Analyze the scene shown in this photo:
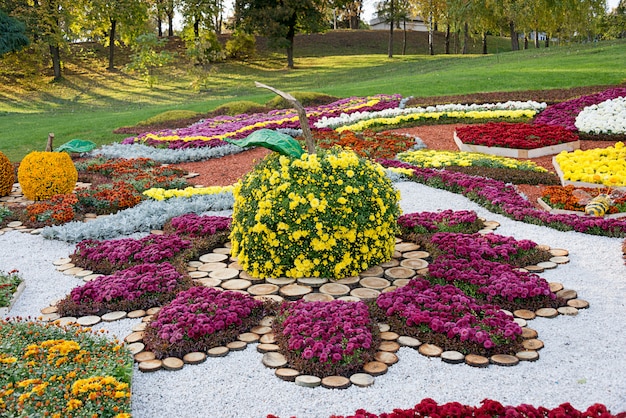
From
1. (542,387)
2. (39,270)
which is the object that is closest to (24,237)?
(39,270)

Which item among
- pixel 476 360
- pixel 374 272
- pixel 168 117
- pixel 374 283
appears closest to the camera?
pixel 476 360

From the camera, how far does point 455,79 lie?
72.5ft

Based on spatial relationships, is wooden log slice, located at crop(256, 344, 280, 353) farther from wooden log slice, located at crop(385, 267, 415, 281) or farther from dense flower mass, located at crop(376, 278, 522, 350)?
wooden log slice, located at crop(385, 267, 415, 281)

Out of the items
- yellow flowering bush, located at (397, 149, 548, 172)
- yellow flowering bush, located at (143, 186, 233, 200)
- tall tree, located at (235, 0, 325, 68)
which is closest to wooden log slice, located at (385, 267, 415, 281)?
yellow flowering bush, located at (143, 186, 233, 200)

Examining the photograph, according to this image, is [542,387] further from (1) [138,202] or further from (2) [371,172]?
(1) [138,202]

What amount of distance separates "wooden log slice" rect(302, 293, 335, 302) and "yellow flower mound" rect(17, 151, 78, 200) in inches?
234

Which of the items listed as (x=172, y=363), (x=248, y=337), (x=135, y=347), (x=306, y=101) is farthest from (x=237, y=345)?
(x=306, y=101)

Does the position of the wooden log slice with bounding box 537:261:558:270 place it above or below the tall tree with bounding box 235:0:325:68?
below

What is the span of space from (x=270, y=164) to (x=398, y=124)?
9964mm

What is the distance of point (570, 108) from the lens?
14.4m

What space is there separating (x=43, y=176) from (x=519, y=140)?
852cm

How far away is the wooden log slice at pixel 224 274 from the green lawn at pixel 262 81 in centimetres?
1060

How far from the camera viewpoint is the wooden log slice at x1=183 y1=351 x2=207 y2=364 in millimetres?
4229

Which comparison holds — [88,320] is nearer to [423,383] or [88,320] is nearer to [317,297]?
[317,297]
